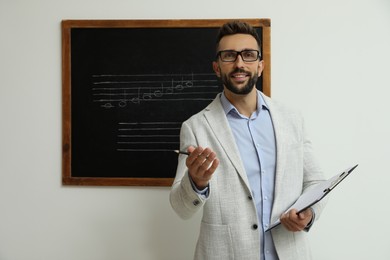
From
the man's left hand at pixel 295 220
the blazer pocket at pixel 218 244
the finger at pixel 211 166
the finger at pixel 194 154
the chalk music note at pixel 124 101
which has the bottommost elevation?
the blazer pocket at pixel 218 244

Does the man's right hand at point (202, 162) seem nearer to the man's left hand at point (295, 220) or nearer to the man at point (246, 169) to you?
the man at point (246, 169)

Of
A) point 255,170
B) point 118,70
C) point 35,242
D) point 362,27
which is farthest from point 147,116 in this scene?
point 362,27

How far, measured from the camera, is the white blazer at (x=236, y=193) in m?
1.28

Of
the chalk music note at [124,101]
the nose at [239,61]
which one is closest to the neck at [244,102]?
the nose at [239,61]

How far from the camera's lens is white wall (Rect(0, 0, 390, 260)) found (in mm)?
1876

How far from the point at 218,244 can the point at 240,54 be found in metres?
0.79

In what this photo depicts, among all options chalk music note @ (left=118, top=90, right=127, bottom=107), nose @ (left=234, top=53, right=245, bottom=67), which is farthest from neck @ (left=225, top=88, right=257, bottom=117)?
chalk music note @ (left=118, top=90, right=127, bottom=107)

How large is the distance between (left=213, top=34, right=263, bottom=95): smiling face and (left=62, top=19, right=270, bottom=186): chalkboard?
0.51 m

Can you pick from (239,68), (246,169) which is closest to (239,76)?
(239,68)

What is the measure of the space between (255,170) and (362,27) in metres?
1.17

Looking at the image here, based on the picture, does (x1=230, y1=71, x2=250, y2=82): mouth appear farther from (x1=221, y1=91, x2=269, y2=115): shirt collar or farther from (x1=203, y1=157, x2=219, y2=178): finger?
(x1=203, y1=157, x2=219, y2=178): finger

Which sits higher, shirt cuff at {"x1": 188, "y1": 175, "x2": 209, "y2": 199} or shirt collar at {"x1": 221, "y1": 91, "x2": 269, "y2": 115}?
shirt collar at {"x1": 221, "y1": 91, "x2": 269, "y2": 115}

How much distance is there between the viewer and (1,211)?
1.99m

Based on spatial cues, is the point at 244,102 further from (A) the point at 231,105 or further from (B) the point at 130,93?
(B) the point at 130,93
